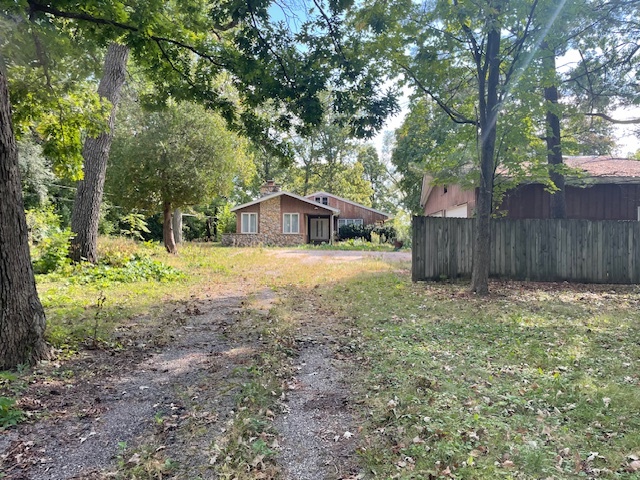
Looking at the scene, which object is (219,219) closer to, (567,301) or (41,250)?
(41,250)

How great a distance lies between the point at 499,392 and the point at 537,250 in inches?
303

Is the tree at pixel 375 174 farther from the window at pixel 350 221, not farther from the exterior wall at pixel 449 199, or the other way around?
the exterior wall at pixel 449 199

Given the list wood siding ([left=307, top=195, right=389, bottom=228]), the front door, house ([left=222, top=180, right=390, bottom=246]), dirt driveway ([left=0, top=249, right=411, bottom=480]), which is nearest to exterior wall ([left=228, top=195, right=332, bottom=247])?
house ([left=222, top=180, right=390, bottom=246])

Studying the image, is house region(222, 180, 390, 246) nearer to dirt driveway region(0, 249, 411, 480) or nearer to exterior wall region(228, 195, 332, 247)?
exterior wall region(228, 195, 332, 247)

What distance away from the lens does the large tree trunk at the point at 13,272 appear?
3600 mm

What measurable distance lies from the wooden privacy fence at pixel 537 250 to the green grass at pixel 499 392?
3.20 m

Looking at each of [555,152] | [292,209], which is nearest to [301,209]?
[292,209]

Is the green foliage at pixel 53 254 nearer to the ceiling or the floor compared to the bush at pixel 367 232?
nearer to the floor

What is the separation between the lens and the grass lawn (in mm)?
2490

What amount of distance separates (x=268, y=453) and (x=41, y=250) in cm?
909

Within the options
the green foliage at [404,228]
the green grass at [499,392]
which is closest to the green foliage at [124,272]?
the green grass at [499,392]

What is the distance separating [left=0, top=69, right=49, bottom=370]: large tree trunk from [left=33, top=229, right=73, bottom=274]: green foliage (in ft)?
18.9

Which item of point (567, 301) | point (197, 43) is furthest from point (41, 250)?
point (567, 301)

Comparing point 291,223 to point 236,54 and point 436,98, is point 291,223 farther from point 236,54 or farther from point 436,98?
point 236,54
